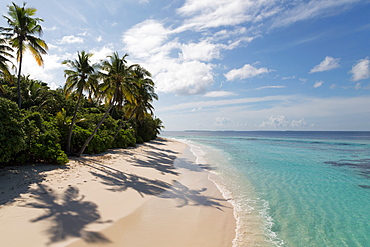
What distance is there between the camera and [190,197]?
878cm

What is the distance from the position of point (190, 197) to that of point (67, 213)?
4837 millimetres

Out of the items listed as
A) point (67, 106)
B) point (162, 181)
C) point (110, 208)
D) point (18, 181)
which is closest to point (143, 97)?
point (67, 106)

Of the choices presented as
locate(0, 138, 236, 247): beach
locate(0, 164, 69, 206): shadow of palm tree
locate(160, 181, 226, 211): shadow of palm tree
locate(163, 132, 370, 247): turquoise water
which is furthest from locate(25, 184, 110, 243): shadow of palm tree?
locate(163, 132, 370, 247): turquoise water

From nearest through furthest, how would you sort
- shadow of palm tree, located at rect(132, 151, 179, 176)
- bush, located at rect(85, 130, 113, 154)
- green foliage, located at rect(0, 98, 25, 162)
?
1. green foliage, located at rect(0, 98, 25, 162)
2. shadow of palm tree, located at rect(132, 151, 179, 176)
3. bush, located at rect(85, 130, 113, 154)

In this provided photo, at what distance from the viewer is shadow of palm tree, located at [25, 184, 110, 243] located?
497cm

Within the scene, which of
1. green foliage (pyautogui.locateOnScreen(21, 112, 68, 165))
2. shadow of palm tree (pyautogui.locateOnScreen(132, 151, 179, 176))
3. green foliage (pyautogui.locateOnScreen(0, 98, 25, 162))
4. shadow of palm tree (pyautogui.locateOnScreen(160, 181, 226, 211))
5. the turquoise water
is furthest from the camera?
shadow of palm tree (pyautogui.locateOnScreen(132, 151, 179, 176))

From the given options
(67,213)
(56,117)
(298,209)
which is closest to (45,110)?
(56,117)

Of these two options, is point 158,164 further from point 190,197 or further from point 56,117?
point 56,117

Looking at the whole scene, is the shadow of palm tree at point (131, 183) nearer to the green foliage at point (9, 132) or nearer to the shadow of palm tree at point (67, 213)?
the shadow of palm tree at point (67, 213)

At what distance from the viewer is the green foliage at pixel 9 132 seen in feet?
25.7

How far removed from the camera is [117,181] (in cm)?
970

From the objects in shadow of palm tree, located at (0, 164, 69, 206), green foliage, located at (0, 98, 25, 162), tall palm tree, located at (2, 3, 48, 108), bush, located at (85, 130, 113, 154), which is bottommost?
shadow of palm tree, located at (0, 164, 69, 206)

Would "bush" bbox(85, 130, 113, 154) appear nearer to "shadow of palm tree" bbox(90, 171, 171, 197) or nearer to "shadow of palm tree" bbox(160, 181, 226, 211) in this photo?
"shadow of palm tree" bbox(90, 171, 171, 197)

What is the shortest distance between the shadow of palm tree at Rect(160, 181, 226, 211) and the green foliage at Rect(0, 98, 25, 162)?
21.5ft
